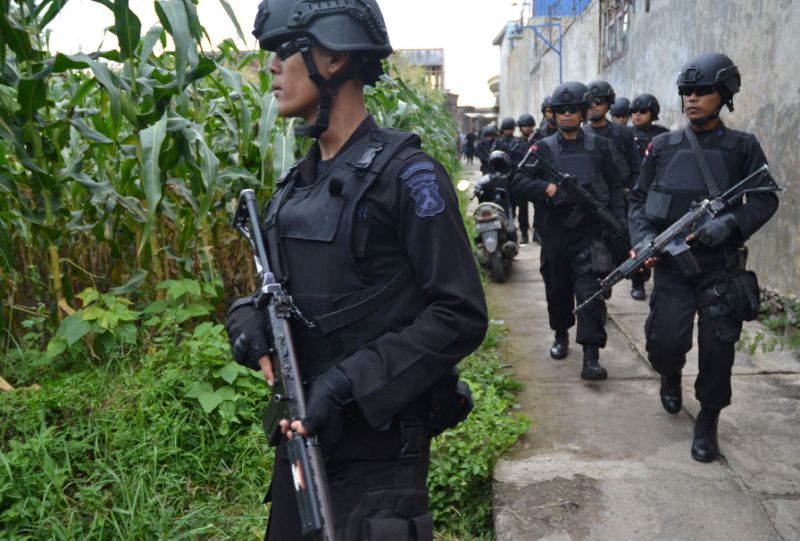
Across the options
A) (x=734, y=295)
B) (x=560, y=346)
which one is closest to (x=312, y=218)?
(x=734, y=295)

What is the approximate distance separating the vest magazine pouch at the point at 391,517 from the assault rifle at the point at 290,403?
0.10 meters

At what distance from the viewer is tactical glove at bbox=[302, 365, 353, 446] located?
5.97 feet

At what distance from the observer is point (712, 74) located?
4.00m

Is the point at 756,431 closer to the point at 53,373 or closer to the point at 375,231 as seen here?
the point at 375,231

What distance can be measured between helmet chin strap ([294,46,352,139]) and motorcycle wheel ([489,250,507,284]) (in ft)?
21.7

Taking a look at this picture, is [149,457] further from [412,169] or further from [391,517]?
[412,169]

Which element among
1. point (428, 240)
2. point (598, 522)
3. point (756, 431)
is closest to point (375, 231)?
point (428, 240)

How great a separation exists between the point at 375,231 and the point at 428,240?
14cm

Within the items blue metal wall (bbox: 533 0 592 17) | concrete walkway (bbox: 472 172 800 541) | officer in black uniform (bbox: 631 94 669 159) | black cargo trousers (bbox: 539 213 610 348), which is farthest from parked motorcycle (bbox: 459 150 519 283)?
blue metal wall (bbox: 533 0 592 17)

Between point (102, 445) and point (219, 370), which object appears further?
point (219, 370)

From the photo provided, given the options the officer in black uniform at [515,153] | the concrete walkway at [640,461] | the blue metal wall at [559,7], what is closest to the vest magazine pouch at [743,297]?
the concrete walkway at [640,461]

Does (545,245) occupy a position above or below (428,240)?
below

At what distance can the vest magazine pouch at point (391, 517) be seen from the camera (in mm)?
1845

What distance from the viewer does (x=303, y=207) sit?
2.04m
